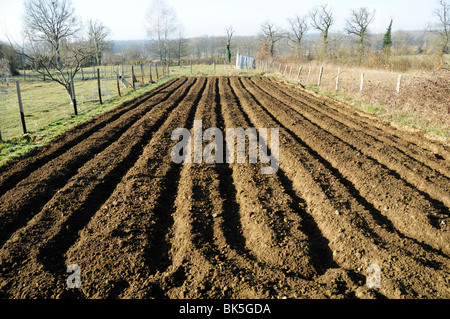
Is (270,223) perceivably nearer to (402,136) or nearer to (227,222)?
(227,222)

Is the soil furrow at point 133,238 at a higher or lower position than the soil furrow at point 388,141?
lower

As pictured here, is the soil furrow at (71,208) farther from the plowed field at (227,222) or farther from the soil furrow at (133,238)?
the soil furrow at (133,238)

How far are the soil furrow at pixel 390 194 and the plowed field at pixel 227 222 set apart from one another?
0.02 metres

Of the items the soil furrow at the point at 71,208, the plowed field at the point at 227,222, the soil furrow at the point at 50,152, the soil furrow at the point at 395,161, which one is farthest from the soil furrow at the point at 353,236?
the soil furrow at the point at 50,152

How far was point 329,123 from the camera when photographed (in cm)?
973

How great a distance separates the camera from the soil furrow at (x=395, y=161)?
548 centimetres

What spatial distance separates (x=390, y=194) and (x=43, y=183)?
6.38 m

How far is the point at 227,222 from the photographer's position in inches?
179

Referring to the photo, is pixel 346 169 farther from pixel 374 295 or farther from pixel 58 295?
pixel 58 295

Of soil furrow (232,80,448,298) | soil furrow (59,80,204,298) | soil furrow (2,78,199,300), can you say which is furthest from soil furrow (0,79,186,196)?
soil furrow (232,80,448,298)

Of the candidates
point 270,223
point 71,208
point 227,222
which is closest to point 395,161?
point 270,223

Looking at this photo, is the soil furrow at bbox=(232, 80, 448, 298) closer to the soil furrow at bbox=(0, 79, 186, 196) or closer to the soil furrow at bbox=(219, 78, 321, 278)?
the soil furrow at bbox=(219, 78, 321, 278)

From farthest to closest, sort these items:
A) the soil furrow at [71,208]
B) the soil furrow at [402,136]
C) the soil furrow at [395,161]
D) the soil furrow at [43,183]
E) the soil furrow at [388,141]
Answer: the soil furrow at [402,136]
the soil furrow at [388,141]
the soil furrow at [395,161]
the soil furrow at [43,183]
the soil furrow at [71,208]

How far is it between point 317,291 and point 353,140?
238 inches
